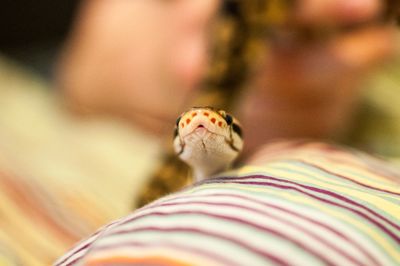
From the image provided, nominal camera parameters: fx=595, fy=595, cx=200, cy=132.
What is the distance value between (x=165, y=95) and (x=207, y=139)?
2.21 feet

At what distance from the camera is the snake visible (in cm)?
43

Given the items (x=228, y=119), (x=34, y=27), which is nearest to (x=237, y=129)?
(x=228, y=119)

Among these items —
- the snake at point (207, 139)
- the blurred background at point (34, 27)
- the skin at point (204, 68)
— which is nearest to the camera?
the snake at point (207, 139)

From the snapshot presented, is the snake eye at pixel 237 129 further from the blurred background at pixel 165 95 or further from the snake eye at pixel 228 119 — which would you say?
the blurred background at pixel 165 95

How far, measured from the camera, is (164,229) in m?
0.33

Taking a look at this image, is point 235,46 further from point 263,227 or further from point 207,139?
point 263,227

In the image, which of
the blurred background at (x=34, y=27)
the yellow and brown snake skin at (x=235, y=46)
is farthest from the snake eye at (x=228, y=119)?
the blurred background at (x=34, y=27)

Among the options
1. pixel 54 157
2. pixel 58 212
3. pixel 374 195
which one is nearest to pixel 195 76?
pixel 54 157

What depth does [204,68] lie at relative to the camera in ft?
3.16

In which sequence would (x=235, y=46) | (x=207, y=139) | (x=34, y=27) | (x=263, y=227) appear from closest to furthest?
1. (x=263, y=227)
2. (x=207, y=139)
3. (x=235, y=46)
4. (x=34, y=27)

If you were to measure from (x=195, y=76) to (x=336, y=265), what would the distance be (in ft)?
2.36

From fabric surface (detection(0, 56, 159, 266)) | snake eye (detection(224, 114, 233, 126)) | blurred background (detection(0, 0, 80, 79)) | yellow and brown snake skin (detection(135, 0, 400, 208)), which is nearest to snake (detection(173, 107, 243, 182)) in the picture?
snake eye (detection(224, 114, 233, 126))

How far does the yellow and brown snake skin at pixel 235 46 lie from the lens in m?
0.86

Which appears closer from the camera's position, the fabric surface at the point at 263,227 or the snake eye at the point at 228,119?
the fabric surface at the point at 263,227
